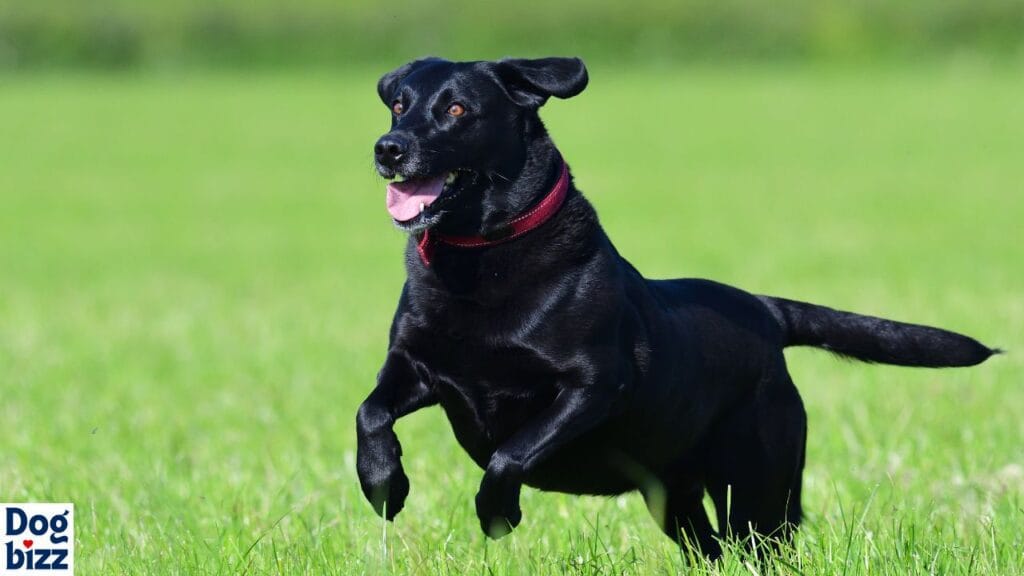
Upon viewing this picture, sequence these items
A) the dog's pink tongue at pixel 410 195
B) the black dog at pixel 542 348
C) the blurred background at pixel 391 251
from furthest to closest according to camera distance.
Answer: the blurred background at pixel 391 251, the dog's pink tongue at pixel 410 195, the black dog at pixel 542 348

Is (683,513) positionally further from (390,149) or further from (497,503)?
(390,149)

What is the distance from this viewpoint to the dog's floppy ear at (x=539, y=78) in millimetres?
4715

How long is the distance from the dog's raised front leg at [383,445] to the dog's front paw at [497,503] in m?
0.26

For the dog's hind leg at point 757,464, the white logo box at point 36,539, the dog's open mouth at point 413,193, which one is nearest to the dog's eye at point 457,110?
the dog's open mouth at point 413,193

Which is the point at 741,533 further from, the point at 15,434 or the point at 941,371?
the point at 941,371

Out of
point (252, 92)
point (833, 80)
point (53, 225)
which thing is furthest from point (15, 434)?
point (833, 80)

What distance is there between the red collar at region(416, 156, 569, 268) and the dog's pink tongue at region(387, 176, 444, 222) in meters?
0.09

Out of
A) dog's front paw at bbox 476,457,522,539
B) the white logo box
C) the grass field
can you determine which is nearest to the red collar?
dog's front paw at bbox 476,457,522,539

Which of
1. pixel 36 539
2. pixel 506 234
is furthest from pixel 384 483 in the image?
pixel 36 539

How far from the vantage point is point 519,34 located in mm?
53000

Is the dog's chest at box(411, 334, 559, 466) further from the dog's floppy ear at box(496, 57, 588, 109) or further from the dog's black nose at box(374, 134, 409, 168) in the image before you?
the dog's floppy ear at box(496, 57, 588, 109)

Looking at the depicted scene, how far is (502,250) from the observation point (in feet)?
15.0

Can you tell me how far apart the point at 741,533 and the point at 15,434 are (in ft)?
13.3

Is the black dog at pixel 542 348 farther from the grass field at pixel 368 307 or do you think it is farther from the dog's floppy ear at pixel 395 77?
the grass field at pixel 368 307
